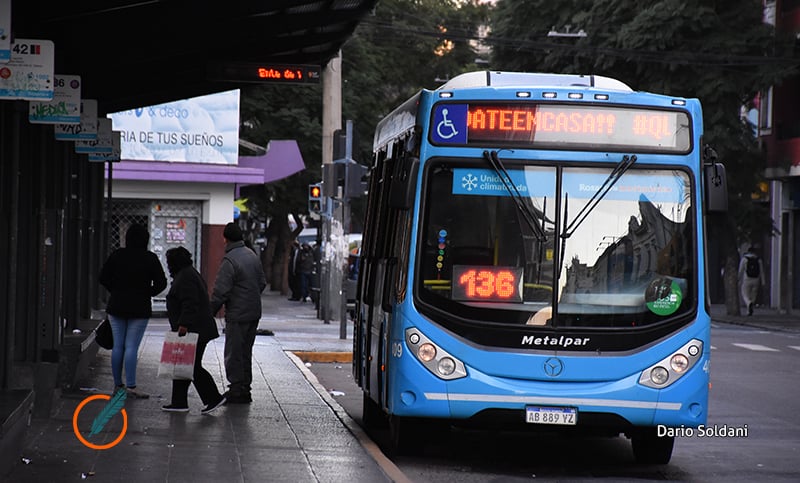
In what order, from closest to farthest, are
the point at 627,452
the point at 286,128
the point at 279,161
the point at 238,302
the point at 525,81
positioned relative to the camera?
the point at 525,81 → the point at 627,452 → the point at 238,302 → the point at 279,161 → the point at 286,128

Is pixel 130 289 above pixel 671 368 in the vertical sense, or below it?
above

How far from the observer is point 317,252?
4212 centimetres

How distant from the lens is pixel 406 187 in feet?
36.4

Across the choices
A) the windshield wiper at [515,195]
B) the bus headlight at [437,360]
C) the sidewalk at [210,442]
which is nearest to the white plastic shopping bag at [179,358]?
the sidewalk at [210,442]

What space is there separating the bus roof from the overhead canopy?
258 centimetres

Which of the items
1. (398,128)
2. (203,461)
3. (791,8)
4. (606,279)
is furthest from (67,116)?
(791,8)

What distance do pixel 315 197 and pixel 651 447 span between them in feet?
67.5

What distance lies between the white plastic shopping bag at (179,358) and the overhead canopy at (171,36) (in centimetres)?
308

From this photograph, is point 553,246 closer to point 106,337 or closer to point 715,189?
point 715,189

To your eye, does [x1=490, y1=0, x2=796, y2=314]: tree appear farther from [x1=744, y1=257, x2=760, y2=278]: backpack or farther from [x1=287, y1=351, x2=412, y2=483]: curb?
[x1=287, y1=351, x2=412, y2=483]: curb

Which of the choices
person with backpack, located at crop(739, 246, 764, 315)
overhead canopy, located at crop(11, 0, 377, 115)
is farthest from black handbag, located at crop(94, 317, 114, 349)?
person with backpack, located at crop(739, 246, 764, 315)

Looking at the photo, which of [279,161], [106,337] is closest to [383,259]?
[106,337]

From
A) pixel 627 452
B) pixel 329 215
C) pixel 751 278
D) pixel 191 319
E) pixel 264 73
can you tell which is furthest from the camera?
pixel 751 278

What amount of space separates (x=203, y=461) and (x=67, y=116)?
416 cm
